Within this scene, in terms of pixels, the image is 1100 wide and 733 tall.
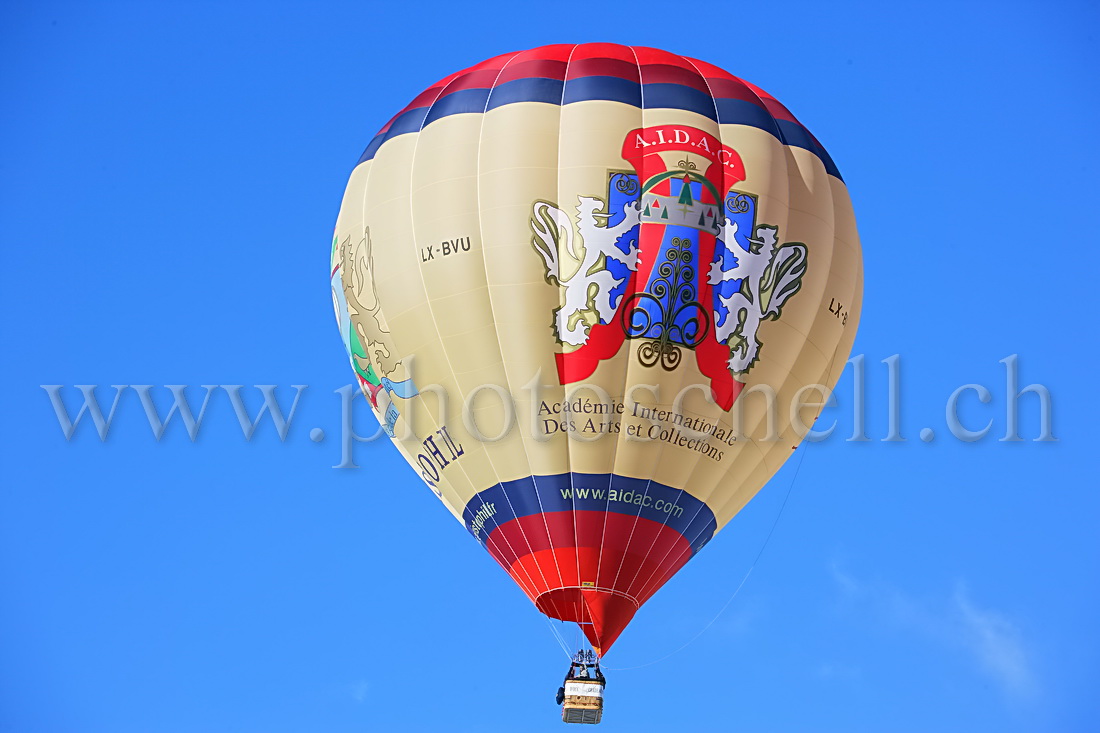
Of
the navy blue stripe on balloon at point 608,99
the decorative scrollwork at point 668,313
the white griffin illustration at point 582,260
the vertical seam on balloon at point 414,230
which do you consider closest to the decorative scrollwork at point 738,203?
the decorative scrollwork at point 668,313

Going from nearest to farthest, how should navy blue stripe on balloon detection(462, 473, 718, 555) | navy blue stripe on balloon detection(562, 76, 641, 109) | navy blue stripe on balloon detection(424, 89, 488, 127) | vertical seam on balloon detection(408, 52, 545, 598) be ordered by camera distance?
navy blue stripe on balloon detection(462, 473, 718, 555)
vertical seam on balloon detection(408, 52, 545, 598)
navy blue stripe on balloon detection(562, 76, 641, 109)
navy blue stripe on balloon detection(424, 89, 488, 127)

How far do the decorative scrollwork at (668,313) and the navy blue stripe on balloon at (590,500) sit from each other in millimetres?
1472

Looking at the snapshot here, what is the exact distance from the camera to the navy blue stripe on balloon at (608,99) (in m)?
19.6

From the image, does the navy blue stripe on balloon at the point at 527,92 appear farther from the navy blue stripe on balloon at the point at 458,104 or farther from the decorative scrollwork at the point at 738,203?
the decorative scrollwork at the point at 738,203

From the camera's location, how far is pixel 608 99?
1952cm

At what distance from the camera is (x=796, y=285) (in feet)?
63.5

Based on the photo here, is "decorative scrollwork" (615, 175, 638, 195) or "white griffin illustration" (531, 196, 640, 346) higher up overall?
"decorative scrollwork" (615, 175, 638, 195)

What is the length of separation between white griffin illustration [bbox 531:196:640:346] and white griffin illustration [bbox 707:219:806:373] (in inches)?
46.2

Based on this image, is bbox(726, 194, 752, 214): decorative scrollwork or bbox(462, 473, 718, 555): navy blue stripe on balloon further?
bbox(726, 194, 752, 214): decorative scrollwork

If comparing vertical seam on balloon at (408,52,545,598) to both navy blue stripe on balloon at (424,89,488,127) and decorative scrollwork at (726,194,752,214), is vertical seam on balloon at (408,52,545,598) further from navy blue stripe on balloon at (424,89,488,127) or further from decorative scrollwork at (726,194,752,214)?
decorative scrollwork at (726,194,752,214)

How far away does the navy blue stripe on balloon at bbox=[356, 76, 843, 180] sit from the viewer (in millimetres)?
19594

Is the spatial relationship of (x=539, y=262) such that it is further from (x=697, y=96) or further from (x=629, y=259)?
(x=697, y=96)

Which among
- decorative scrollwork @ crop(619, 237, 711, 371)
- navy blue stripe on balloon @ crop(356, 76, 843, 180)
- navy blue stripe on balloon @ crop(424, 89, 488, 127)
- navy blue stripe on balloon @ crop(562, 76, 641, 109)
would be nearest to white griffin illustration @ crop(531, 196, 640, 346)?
decorative scrollwork @ crop(619, 237, 711, 371)

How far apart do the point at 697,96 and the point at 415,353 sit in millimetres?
4628
